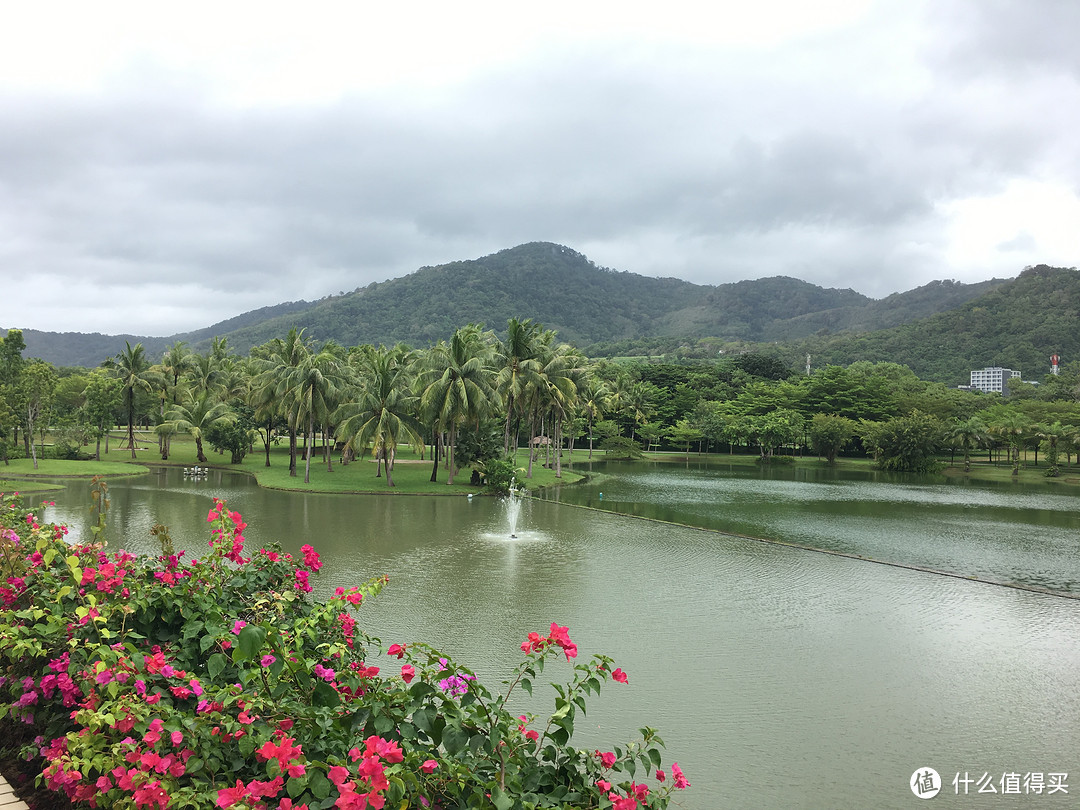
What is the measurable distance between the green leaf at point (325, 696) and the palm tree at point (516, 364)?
29916 mm

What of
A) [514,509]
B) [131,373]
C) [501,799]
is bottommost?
[514,509]

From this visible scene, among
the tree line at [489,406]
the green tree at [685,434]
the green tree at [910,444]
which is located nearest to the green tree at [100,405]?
the tree line at [489,406]

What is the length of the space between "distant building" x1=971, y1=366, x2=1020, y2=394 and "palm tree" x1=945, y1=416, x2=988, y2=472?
67.5 meters

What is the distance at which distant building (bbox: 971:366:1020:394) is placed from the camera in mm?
111750

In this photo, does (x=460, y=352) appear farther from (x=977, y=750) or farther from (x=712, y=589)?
(x=977, y=750)

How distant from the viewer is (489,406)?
30.9 metres

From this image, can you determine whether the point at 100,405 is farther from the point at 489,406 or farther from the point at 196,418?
the point at 489,406

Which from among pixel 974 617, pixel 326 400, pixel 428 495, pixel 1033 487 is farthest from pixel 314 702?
pixel 1033 487

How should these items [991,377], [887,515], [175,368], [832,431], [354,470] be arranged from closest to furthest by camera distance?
1. [887,515]
2. [354,470]
3. [175,368]
4. [832,431]
5. [991,377]

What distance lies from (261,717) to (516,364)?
31514mm

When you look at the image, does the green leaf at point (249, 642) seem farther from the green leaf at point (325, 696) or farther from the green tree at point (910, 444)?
the green tree at point (910, 444)

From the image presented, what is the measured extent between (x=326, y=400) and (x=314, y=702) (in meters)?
30.9

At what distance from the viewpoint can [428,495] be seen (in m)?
30.0

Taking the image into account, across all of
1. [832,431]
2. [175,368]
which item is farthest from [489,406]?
[832,431]
